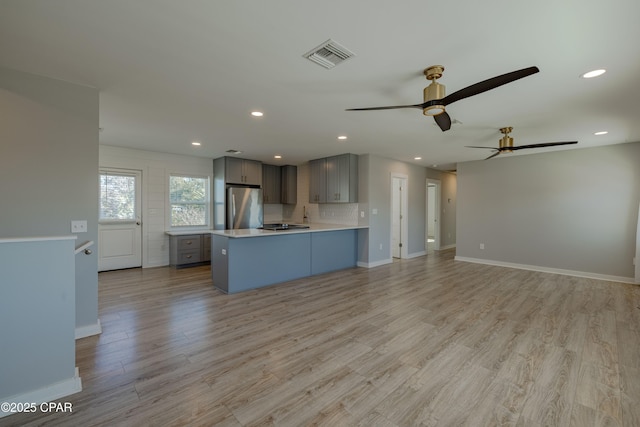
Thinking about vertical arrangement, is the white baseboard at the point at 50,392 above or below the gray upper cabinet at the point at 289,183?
below

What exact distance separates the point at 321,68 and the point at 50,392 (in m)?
3.08

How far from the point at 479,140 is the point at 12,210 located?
19.7 ft

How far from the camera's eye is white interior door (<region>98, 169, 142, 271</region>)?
17.5 ft

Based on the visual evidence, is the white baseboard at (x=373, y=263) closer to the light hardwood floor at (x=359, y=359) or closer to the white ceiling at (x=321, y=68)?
the light hardwood floor at (x=359, y=359)

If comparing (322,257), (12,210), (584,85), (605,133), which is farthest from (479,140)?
(12,210)

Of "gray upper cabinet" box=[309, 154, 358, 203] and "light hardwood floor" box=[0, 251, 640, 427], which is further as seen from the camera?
"gray upper cabinet" box=[309, 154, 358, 203]

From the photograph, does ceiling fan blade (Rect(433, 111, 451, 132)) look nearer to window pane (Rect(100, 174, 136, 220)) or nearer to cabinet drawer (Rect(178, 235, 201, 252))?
cabinet drawer (Rect(178, 235, 201, 252))

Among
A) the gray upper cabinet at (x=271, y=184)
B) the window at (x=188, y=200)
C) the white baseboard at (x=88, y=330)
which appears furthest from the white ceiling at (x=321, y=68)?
the gray upper cabinet at (x=271, y=184)

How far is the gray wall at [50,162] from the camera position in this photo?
2344mm

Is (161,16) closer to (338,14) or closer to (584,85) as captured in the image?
(338,14)

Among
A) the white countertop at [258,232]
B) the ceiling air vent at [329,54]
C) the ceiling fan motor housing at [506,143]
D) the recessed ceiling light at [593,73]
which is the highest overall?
the ceiling air vent at [329,54]

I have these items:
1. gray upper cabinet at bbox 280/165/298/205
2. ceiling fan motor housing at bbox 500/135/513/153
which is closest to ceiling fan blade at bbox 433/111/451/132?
ceiling fan motor housing at bbox 500/135/513/153

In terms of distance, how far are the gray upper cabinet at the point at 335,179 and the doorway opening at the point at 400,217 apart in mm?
1430

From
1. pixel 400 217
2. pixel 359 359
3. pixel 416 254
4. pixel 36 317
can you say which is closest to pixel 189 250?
pixel 36 317
